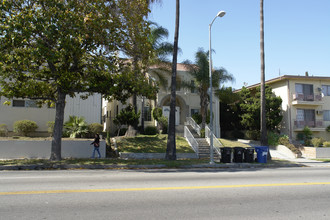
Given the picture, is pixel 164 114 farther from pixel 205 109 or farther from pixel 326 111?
pixel 326 111

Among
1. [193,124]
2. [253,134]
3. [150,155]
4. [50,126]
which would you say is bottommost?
[150,155]

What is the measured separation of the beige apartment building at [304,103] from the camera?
90.5 ft

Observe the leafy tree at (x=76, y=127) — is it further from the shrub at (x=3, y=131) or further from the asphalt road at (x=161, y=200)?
the asphalt road at (x=161, y=200)

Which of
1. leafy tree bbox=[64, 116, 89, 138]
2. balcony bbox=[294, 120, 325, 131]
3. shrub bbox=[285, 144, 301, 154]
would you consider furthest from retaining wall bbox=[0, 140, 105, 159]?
balcony bbox=[294, 120, 325, 131]

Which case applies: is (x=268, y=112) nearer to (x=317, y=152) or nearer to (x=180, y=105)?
(x=317, y=152)

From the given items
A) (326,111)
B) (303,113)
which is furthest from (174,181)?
(326,111)

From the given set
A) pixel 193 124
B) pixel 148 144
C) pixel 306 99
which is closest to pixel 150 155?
pixel 148 144

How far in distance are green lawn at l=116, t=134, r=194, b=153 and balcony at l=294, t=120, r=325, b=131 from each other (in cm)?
1243

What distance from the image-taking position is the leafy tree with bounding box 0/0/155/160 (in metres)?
12.1

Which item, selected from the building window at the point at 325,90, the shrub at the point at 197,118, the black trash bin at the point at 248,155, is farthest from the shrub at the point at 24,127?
the building window at the point at 325,90

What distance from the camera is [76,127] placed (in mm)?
20188

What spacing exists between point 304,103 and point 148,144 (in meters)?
16.9

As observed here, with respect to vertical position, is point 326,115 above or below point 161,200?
above

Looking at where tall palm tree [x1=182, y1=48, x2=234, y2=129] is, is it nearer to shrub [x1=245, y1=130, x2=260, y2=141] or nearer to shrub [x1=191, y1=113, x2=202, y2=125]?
shrub [x1=191, y1=113, x2=202, y2=125]
